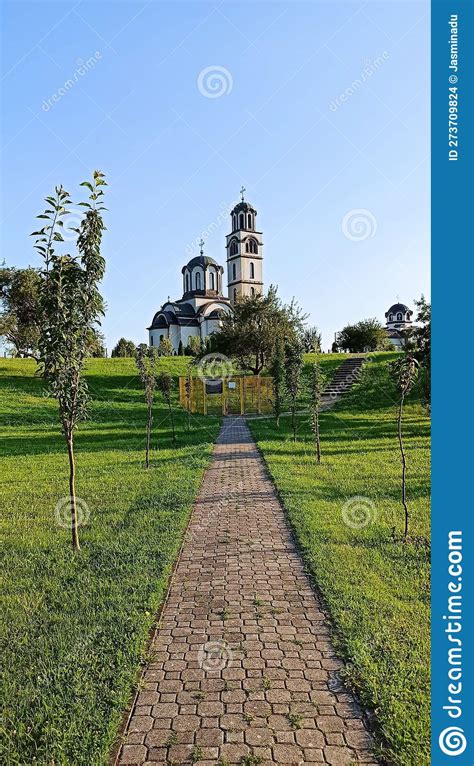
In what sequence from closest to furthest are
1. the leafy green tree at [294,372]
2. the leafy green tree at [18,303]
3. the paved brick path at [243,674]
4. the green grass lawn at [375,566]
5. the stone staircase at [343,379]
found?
the paved brick path at [243,674] → the green grass lawn at [375,566] → the leafy green tree at [294,372] → the stone staircase at [343,379] → the leafy green tree at [18,303]

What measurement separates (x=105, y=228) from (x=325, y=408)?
2183 centimetres

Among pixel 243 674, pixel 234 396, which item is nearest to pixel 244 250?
pixel 234 396

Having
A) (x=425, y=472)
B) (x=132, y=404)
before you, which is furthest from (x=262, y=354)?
(x=425, y=472)

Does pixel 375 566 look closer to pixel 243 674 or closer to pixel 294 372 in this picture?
pixel 243 674

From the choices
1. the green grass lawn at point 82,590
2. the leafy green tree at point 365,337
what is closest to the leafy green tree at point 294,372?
the green grass lawn at point 82,590

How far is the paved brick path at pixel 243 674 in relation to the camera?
346cm

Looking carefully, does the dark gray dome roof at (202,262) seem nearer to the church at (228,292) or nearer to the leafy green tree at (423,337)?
the church at (228,292)

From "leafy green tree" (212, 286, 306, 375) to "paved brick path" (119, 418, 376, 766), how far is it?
2427 centimetres

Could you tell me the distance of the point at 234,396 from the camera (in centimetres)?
2936

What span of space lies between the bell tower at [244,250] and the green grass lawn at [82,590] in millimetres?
57336

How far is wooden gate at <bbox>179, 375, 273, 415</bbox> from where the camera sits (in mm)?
28625

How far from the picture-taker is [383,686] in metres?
4.07

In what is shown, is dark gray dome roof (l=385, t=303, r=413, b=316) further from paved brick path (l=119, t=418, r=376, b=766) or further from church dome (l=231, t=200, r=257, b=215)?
paved brick path (l=119, t=418, r=376, b=766)

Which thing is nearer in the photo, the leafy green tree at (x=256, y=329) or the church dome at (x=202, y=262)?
the leafy green tree at (x=256, y=329)
